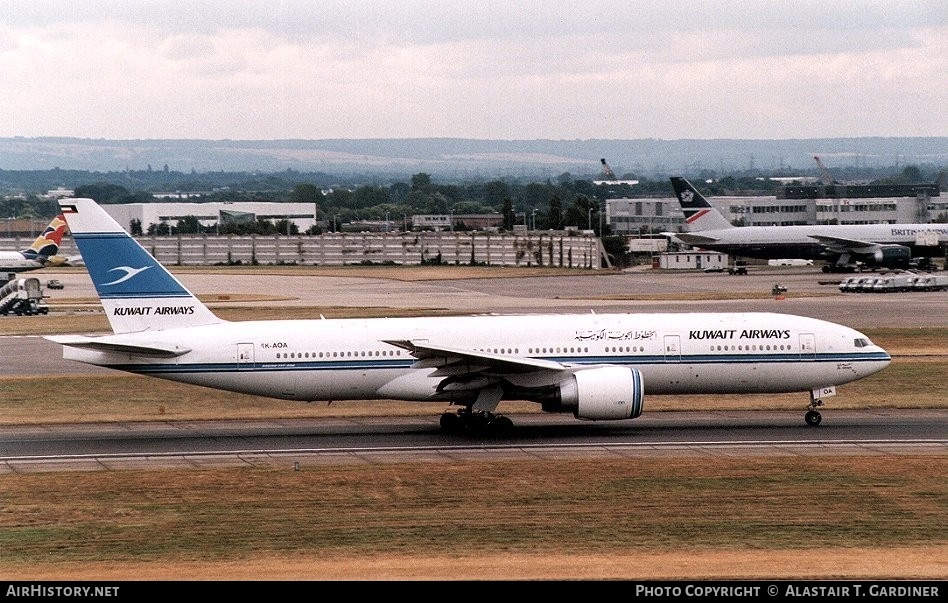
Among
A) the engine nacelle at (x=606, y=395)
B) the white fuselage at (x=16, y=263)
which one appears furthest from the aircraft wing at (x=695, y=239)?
the engine nacelle at (x=606, y=395)

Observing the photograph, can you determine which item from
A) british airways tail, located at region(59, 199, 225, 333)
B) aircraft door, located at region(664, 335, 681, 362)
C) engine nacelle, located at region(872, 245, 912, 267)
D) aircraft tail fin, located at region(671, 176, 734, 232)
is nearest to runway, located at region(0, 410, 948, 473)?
aircraft door, located at region(664, 335, 681, 362)

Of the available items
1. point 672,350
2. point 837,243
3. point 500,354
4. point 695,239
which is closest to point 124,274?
point 500,354

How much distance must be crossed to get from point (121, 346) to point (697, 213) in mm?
100426

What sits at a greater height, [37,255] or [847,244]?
[847,244]

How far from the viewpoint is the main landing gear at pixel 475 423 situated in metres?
40.6

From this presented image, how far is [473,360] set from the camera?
39312mm

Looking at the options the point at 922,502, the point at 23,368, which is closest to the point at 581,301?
the point at 23,368

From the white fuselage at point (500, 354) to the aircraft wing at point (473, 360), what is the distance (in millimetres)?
166

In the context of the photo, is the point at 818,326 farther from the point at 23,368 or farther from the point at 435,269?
the point at 435,269

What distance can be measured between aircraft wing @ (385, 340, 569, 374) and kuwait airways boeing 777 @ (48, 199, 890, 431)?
0.10 m

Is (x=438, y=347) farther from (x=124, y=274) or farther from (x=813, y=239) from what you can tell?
(x=813, y=239)

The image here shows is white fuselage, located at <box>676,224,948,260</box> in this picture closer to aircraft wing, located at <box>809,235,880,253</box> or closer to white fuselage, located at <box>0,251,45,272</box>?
aircraft wing, located at <box>809,235,880,253</box>

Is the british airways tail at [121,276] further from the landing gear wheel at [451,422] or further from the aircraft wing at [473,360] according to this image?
the landing gear wheel at [451,422]

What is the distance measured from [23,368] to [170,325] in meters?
21.4
